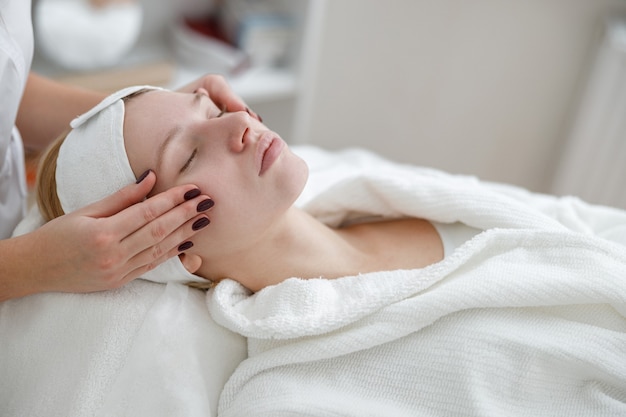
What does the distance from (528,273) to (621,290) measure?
143mm

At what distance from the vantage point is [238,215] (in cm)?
108

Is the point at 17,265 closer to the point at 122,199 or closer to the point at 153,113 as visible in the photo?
the point at 122,199

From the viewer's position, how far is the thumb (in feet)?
3.30

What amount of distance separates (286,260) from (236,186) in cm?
18

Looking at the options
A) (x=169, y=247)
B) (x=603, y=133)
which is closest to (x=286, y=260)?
(x=169, y=247)

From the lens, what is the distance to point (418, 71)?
2500 millimetres

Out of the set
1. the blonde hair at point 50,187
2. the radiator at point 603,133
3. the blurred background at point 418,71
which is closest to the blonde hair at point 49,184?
the blonde hair at point 50,187

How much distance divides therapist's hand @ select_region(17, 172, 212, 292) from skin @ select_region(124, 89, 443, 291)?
5cm

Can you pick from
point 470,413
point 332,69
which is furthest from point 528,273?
point 332,69

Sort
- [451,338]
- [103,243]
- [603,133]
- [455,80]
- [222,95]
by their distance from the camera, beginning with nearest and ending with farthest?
[103,243]
[451,338]
[222,95]
[603,133]
[455,80]

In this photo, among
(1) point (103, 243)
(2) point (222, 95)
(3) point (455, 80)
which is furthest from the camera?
(3) point (455, 80)

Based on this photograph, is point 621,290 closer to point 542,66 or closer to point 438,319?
point 438,319

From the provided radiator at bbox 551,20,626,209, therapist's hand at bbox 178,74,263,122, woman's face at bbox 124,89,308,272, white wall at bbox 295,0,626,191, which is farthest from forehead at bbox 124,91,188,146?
radiator at bbox 551,20,626,209

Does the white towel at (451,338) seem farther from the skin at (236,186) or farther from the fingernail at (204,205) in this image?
the fingernail at (204,205)
